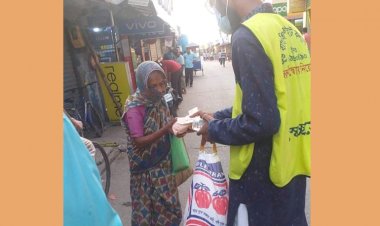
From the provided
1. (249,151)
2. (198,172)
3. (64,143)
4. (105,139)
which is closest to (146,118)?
(198,172)

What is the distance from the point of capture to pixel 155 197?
2.66m

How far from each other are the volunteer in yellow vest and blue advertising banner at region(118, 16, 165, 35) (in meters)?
7.58

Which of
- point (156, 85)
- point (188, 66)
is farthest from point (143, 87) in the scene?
point (188, 66)

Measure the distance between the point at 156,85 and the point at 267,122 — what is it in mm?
1412

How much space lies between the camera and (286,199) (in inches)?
62.0

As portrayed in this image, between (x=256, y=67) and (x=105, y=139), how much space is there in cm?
636

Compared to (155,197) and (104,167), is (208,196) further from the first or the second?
(104,167)

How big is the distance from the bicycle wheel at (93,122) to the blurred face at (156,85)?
500cm

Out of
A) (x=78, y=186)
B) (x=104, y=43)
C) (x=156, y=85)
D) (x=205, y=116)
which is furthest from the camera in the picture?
(x=104, y=43)

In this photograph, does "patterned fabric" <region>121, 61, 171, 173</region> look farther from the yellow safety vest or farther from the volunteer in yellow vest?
the yellow safety vest

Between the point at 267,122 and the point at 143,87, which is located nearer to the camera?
the point at 267,122

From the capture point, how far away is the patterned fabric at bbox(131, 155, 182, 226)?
2645 millimetres

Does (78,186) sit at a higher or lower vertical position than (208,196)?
higher

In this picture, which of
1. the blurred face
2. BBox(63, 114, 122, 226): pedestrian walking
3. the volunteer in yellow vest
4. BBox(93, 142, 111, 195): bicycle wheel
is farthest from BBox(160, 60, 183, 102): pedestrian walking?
BBox(63, 114, 122, 226): pedestrian walking
